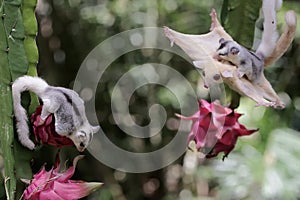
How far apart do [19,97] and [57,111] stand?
0.06 meters

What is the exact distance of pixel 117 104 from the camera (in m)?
2.11

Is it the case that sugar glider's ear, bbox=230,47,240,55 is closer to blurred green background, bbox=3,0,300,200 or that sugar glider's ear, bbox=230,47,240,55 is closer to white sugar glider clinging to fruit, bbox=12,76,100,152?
white sugar glider clinging to fruit, bbox=12,76,100,152

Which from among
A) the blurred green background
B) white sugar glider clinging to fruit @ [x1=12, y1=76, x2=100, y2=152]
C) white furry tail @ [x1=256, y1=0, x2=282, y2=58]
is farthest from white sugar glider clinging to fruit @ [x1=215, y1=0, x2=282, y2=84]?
the blurred green background

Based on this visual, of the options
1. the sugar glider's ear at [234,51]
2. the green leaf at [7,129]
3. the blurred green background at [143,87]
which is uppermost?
the sugar glider's ear at [234,51]

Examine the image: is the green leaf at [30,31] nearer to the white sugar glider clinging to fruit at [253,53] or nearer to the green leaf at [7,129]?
the green leaf at [7,129]

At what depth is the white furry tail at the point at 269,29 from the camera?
87 cm

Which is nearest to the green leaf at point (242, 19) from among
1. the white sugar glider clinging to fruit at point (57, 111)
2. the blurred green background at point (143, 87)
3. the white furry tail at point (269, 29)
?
the white furry tail at point (269, 29)

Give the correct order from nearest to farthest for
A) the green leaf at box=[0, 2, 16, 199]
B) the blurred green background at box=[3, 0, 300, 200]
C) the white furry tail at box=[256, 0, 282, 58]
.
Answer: the green leaf at box=[0, 2, 16, 199]
the white furry tail at box=[256, 0, 282, 58]
the blurred green background at box=[3, 0, 300, 200]

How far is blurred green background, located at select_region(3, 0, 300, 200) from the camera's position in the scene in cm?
195

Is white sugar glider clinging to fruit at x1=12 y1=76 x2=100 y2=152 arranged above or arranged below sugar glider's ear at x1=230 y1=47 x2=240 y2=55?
below

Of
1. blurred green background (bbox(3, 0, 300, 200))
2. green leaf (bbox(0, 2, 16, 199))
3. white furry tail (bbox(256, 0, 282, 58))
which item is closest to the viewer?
green leaf (bbox(0, 2, 16, 199))

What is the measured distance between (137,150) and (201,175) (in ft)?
0.83

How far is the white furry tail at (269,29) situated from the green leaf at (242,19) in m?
0.06

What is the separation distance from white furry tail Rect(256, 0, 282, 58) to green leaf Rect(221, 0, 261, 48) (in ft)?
0.19
